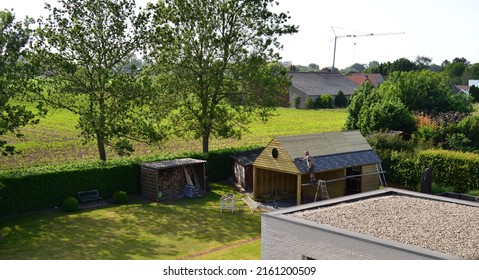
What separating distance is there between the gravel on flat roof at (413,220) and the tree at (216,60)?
15386mm

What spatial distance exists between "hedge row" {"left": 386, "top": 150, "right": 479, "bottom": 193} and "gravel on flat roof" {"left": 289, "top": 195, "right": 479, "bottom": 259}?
10476 mm

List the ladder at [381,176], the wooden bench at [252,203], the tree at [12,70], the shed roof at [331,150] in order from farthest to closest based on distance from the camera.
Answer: the ladder at [381,176]
the shed roof at [331,150]
the wooden bench at [252,203]
the tree at [12,70]

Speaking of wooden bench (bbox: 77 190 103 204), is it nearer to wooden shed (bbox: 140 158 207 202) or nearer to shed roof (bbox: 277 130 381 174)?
wooden shed (bbox: 140 158 207 202)

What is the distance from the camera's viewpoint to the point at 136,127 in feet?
93.2

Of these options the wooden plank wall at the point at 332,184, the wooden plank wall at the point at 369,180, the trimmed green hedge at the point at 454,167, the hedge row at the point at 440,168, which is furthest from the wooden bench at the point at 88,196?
the trimmed green hedge at the point at 454,167

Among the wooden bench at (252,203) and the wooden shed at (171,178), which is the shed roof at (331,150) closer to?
the wooden bench at (252,203)

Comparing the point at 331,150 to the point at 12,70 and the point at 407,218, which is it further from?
the point at 12,70

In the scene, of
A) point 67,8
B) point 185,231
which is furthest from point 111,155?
point 185,231

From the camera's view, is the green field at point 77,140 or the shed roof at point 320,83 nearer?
the green field at point 77,140

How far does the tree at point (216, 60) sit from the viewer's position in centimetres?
3144

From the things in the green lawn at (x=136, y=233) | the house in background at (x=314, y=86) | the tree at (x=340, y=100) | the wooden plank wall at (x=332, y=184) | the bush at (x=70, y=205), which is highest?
the house in background at (x=314, y=86)

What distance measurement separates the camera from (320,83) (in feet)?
279

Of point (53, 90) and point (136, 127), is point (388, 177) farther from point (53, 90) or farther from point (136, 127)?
point (53, 90)

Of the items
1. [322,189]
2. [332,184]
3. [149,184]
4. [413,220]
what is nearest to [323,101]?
[332,184]
